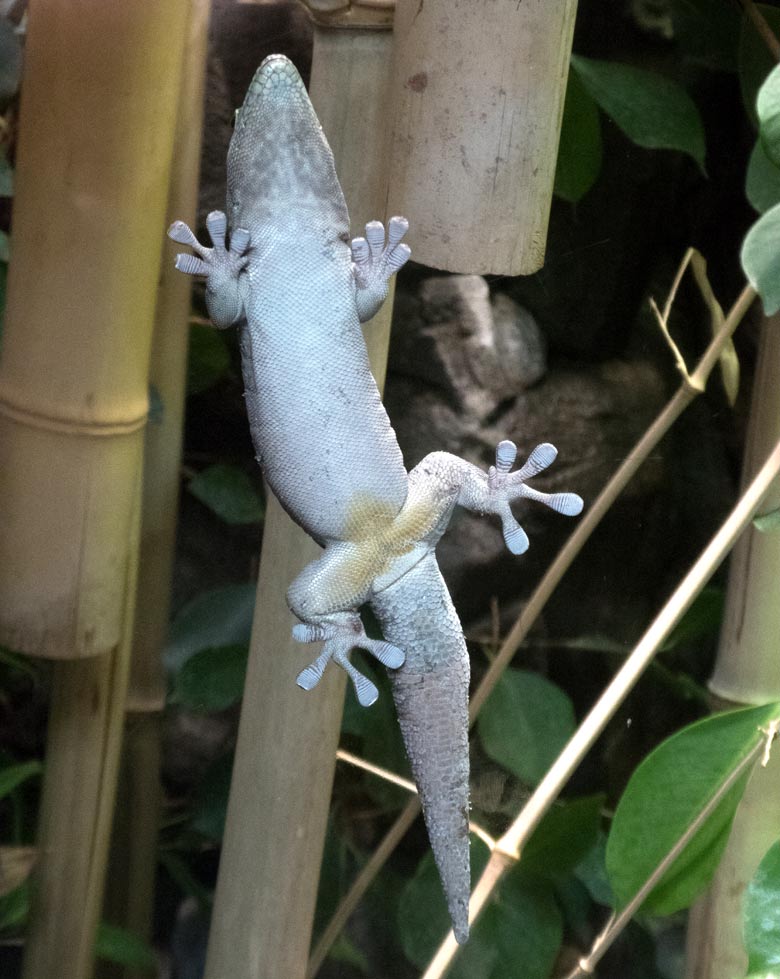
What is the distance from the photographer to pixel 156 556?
65 centimetres

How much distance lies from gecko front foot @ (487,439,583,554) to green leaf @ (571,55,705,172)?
0.26 m

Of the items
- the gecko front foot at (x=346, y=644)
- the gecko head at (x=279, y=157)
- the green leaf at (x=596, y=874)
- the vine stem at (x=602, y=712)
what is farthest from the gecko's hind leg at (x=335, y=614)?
the green leaf at (x=596, y=874)

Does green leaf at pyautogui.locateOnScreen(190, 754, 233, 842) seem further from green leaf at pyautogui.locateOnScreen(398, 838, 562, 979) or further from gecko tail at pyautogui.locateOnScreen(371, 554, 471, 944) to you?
gecko tail at pyautogui.locateOnScreen(371, 554, 471, 944)

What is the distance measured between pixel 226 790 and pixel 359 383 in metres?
0.37

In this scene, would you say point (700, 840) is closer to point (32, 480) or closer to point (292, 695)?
point (292, 695)

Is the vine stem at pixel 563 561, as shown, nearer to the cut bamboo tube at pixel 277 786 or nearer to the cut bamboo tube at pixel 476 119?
the cut bamboo tube at pixel 277 786

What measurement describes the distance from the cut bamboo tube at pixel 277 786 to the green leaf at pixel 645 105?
22 centimetres

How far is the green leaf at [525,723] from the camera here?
0.68m

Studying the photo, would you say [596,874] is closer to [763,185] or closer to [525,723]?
[525,723]

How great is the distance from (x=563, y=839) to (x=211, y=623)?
29cm

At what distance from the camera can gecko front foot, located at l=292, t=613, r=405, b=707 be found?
0.39 metres

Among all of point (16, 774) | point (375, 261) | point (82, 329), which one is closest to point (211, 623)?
point (16, 774)

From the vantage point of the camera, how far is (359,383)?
0.37m

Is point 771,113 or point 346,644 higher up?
point 771,113
